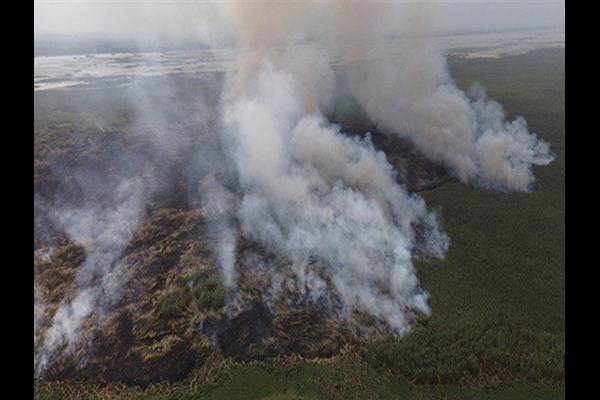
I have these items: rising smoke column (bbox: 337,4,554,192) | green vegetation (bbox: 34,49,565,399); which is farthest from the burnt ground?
rising smoke column (bbox: 337,4,554,192)

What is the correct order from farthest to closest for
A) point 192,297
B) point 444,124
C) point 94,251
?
1. point 444,124
2. point 94,251
3. point 192,297

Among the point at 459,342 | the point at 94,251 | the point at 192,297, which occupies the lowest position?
the point at 459,342

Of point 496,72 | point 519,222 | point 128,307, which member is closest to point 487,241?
point 519,222

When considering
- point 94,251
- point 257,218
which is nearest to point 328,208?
point 257,218

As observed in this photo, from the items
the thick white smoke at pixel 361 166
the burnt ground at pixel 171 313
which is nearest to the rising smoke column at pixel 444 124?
the thick white smoke at pixel 361 166

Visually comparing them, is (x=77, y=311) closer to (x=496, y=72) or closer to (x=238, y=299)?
(x=238, y=299)

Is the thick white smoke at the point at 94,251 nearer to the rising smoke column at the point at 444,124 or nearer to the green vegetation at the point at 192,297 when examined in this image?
the green vegetation at the point at 192,297

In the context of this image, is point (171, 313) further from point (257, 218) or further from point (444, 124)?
point (444, 124)
